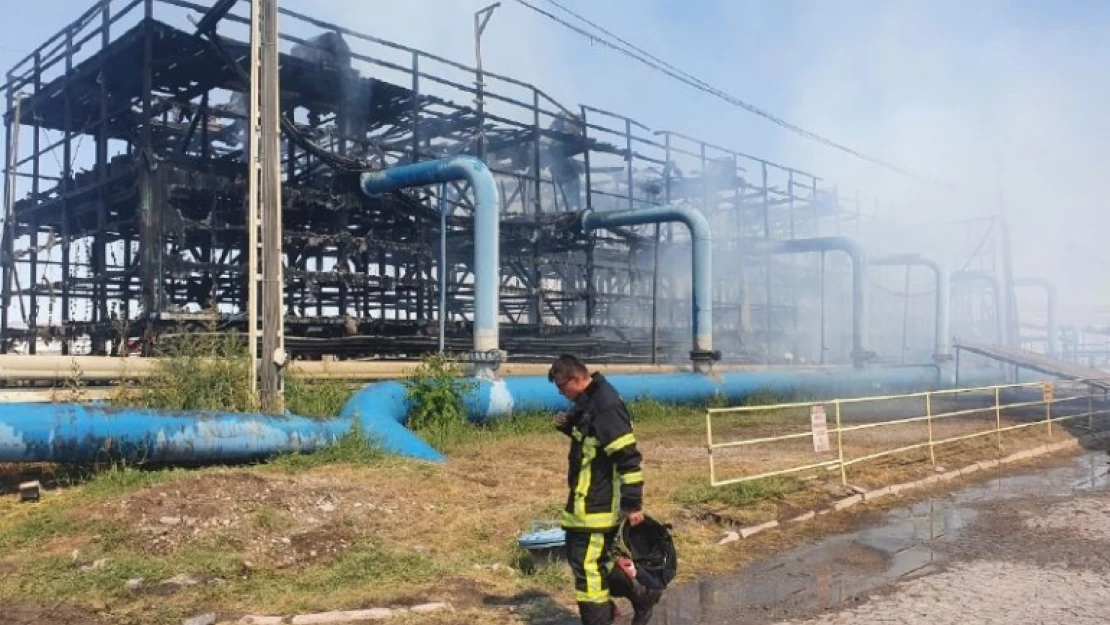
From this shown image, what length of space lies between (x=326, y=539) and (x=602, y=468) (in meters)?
2.99

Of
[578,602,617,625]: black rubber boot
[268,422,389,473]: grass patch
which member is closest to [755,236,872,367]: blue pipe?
[268,422,389,473]: grass patch

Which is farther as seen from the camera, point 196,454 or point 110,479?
point 196,454

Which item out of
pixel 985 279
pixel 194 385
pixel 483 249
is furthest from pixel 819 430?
pixel 985 279

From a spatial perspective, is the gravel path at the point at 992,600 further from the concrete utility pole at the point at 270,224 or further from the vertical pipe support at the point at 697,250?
the vertical pipe support at the point at 697,250

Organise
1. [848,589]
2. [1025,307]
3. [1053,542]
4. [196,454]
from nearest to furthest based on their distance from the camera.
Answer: [848,589] → [1053,542] → [196,454] → [1025,307]

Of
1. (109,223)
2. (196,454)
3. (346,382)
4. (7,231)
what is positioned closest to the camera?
(196,454)

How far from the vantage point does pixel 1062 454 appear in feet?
44.3

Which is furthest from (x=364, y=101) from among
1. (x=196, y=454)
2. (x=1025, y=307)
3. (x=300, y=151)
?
(x=1025, y=307)

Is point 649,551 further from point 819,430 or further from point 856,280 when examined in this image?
point 856,280

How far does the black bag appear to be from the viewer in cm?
476

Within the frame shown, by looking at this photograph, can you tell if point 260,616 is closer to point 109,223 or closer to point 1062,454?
point 1062,454

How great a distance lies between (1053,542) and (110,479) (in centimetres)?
877

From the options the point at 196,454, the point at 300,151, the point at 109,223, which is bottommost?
the point at 196,454

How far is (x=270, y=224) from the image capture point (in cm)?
989
